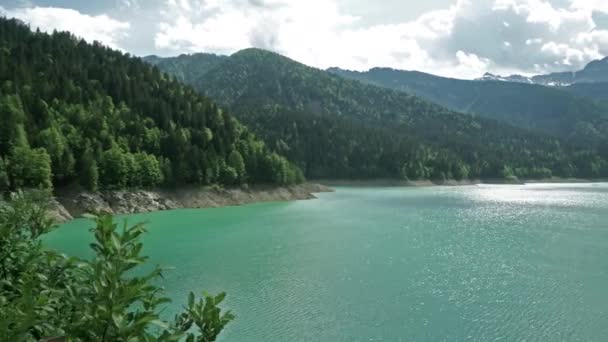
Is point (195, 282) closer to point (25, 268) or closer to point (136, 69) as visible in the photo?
point (25, 268)

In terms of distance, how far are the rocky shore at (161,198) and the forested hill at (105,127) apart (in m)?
2.58

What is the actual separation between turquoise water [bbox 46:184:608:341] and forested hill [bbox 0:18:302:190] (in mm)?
17020

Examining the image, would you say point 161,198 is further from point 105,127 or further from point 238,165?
point 238,165

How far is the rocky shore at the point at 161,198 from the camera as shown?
69.6 meters

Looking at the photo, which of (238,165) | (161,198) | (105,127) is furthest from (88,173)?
(238,165)

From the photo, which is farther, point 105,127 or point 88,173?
point 105,127

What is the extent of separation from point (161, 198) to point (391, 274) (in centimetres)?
6073

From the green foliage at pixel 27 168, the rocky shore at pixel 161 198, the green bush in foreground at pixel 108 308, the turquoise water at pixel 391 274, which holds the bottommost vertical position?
the turquoise water at pixel 391 274

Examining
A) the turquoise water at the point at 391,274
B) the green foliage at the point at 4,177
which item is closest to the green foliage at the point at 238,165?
the turquoise water at the point at 391,274

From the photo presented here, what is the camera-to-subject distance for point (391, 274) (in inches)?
1401

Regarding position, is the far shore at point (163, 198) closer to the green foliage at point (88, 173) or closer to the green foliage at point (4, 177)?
the green foliage at point (88, 173)

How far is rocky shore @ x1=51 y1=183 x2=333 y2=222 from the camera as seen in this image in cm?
6962

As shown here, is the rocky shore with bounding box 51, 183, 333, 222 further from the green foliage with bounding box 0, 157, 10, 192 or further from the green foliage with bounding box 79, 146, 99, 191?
the green foliage with bounding box 0, 157, 10, 192

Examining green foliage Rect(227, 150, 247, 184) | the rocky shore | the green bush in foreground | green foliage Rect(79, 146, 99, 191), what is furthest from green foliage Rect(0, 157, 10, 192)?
the green bush in foreground
